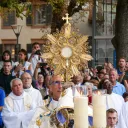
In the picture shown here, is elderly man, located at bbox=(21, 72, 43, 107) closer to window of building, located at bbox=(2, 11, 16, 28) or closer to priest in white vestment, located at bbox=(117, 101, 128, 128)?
priest in white vestment, located at bbox=(117, 101, 128, 128)

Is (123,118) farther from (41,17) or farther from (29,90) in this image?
(41,17)

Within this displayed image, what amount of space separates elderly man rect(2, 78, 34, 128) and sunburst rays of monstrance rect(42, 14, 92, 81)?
1110 mm

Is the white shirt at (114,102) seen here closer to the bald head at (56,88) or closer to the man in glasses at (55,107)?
the man in glasses at (55,107)

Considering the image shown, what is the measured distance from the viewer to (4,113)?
361 inches

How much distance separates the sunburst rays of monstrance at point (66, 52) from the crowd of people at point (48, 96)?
355mm

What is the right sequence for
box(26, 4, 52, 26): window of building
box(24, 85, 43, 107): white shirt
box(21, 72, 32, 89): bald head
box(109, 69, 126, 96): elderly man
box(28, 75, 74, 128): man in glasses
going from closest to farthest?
box(28, 75, 74, 128): man in glasses, box(24, 85, 43, 107): white shirt, box(21, 72, 32, 89): bald head, box(109, 69, 126, 96): elderly man, box(26, 4, 52, 26): window of building

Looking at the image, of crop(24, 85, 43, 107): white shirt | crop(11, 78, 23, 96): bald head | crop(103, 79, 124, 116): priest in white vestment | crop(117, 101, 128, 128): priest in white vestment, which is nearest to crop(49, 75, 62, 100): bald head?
crop(11, 78, 23, 96): bald head

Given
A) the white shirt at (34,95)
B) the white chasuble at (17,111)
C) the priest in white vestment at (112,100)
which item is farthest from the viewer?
the white shirt at (34,95)

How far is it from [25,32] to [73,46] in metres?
30.4

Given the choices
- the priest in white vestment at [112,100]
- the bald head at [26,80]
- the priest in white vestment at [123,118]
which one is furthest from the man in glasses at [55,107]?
the bald head at [26,80]

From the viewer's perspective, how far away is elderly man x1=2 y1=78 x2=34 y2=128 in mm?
8820

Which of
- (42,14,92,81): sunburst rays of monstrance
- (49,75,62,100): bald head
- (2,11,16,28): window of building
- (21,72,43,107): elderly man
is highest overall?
(2,11,16,28): window of building

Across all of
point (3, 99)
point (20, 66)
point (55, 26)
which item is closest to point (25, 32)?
point (55, 26)

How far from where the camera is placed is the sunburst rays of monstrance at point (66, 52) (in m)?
7.55
